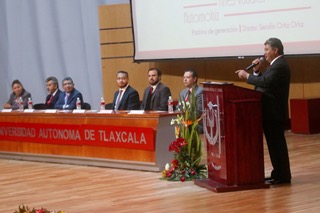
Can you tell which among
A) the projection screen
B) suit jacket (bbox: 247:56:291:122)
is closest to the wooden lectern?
suit jacket (bbox: 247:56:291:122)

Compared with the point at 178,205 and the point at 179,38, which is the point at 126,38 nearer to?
the point at 179,38

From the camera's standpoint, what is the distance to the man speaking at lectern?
691 centimetres

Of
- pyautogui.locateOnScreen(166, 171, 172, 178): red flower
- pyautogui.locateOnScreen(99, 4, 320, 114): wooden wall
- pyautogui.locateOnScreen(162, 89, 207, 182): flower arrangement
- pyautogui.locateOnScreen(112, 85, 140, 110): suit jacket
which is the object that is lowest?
pyautogui.locateOnScreen(166, 171, 172, 178): red flower

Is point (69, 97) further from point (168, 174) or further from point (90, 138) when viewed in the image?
point (168, 174)

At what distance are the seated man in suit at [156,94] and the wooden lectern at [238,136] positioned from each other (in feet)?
9.08

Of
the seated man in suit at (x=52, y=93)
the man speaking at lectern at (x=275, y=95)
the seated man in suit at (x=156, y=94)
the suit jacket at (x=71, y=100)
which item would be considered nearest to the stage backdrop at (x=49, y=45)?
the seated man in suit at (x=52, y=93)

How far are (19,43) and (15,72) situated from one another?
63 centimetres

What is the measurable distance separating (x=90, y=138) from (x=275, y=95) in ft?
9.73

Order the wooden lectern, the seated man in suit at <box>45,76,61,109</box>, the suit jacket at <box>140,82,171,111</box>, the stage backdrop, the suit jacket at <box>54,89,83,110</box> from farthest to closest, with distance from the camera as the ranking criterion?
1. the stage backdrop
2. the seated man in suit at <box>45,76,61,109</box>
3. the suit jacket at <box>54,89,83,110</box>
4. the suit jacket at <box>140,82,171,111</box>
5. the wooden lectern

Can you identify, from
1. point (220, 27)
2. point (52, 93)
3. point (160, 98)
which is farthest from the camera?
point (220, 27)

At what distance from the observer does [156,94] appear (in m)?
9.93

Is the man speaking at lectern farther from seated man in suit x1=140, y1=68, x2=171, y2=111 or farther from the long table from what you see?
seated man in suit x1=140, y1=68, x2=171, y2=111

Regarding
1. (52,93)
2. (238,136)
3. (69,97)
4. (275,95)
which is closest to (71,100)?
(69,97)

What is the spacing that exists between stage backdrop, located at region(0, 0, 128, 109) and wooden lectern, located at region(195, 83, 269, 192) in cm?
811
